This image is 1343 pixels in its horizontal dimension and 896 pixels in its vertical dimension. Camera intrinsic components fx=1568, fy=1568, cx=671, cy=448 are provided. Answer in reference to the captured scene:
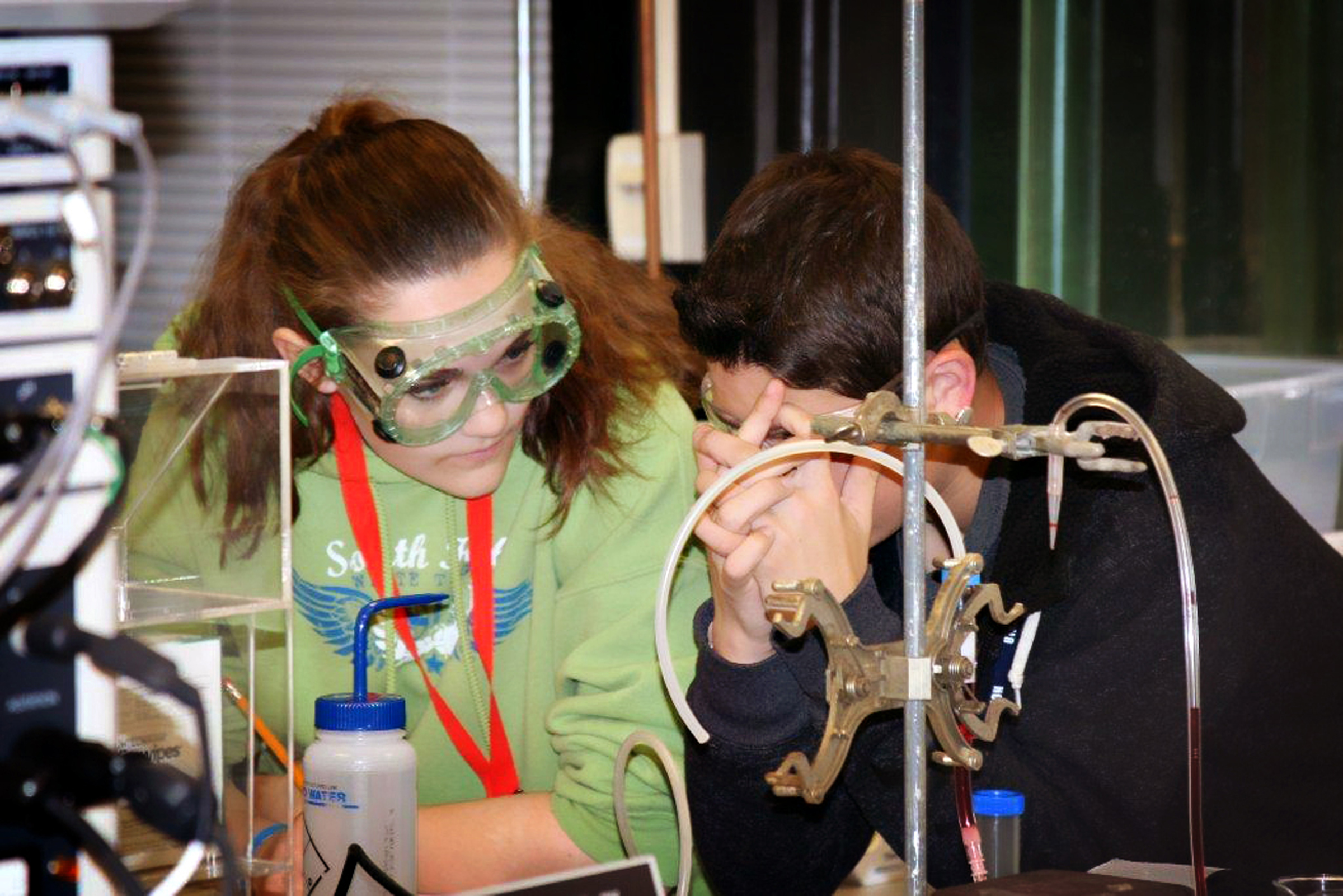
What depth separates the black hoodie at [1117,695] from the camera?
1349 millimetres

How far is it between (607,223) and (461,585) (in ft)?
5.75

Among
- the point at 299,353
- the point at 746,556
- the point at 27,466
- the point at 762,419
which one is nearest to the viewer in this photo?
the point at 27,466

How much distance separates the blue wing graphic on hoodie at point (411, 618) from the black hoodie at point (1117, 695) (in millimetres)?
285

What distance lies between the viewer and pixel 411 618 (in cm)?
158

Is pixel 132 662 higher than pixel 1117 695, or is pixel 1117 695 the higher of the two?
pixel 132 662

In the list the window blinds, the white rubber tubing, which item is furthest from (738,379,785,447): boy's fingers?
the window blinds

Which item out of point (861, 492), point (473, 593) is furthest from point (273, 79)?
point (861, 492)

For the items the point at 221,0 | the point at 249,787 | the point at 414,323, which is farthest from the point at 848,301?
the point at 221,0

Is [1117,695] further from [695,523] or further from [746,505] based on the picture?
[695,523]

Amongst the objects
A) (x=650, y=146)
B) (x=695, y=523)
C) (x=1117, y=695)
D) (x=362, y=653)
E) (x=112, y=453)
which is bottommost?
(x=1117, y=695)

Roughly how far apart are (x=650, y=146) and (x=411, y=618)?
1602 millimetres

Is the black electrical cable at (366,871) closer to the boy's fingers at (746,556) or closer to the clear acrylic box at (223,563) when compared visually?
the clear acrylic box at (223,563)

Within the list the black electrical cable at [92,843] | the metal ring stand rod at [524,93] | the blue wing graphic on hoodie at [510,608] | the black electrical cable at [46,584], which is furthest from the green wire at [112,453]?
the metal ring stand rod at [524,93]

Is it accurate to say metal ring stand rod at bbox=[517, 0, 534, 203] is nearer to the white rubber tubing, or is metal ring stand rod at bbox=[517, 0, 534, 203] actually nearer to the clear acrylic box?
the clear acrylic box
